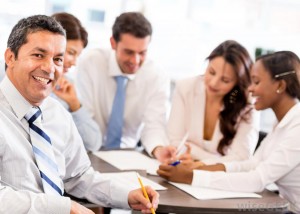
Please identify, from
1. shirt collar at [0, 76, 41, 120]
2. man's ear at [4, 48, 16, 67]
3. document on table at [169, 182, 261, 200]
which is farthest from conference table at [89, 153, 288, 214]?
man's ear at [4, 48, 16, 67]

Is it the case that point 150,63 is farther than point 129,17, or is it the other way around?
point 150,63

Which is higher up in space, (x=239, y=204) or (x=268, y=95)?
(x=268, y=95)

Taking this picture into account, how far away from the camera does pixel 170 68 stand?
204 inches

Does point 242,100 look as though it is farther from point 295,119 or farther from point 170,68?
point 170,68

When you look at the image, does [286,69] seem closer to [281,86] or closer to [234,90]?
[281,86]

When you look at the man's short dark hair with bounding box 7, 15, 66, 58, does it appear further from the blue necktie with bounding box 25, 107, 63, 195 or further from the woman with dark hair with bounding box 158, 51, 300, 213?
the woman with dark hair with bounding box 158, 51, 300, 213

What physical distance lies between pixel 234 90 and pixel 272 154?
658 millimetres

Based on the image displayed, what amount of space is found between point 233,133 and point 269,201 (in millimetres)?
687

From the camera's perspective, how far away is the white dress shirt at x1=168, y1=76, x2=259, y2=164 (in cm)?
270

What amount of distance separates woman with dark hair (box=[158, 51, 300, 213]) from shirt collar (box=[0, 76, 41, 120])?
0.79m

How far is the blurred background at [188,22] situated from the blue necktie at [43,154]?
3103 millimetres

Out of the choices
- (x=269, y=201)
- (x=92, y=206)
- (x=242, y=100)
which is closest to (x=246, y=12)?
(x=242, y=100)

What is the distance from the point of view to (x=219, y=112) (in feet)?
9.33

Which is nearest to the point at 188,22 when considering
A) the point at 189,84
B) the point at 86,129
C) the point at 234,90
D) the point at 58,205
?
the point at 189,84
